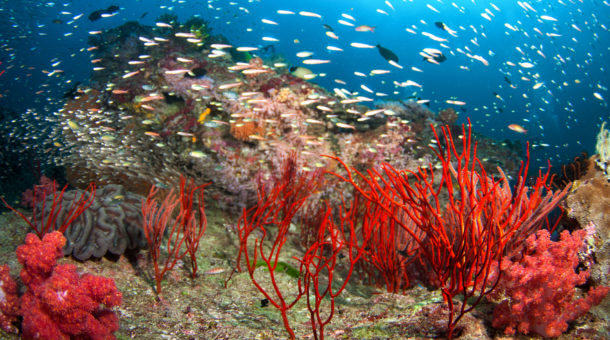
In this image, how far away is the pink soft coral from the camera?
6.15ft

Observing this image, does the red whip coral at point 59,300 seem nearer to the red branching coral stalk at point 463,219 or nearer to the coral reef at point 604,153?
the red branching coral stalk at point 463,219

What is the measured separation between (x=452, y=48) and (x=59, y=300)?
94366 mm

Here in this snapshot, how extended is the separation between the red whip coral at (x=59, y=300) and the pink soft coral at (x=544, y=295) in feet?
9.37

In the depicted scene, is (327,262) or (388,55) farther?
(388,55)

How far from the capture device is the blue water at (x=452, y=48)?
162 ft

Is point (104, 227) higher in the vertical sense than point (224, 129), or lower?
higher

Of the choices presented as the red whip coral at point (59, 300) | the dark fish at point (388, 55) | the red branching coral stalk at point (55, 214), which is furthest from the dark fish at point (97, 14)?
the red whip coral at point (59, 300)

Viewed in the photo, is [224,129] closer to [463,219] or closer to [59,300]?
[59,300]

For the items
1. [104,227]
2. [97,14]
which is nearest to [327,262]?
[104,227]

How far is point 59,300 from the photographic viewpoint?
5.94 feet

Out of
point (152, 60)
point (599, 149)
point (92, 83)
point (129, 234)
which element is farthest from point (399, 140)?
point (92, 83)

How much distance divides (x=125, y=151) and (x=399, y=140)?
7.58 metres

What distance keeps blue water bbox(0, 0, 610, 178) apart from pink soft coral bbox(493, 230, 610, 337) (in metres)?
45.3

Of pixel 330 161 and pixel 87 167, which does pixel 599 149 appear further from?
pixel 87 167
